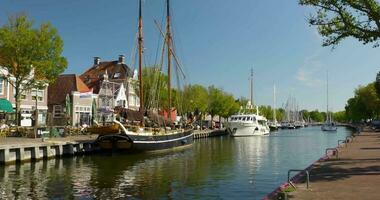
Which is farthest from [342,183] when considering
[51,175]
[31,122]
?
[31,122]

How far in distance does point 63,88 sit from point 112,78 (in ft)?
66.5

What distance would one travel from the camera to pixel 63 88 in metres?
76.2

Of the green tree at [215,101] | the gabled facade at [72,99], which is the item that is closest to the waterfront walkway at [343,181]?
the gabled facade at [72,99]

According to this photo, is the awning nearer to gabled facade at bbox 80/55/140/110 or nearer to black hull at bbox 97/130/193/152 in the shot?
black hull at bbox 97/130/193/152

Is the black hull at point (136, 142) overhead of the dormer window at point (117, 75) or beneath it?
beneath

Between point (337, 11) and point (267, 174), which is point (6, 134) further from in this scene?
point (337, 11)

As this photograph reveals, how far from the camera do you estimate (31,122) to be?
62.7 meters

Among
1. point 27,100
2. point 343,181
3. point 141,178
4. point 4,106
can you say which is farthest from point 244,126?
point 343,181

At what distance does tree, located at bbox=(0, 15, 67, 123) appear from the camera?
1918 inches

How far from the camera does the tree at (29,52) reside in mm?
48719

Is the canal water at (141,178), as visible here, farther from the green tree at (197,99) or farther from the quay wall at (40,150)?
the green tree at (197,99)

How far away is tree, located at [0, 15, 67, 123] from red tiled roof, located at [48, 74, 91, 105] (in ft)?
76.5

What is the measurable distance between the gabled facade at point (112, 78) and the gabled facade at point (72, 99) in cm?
608

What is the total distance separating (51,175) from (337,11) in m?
18.8
